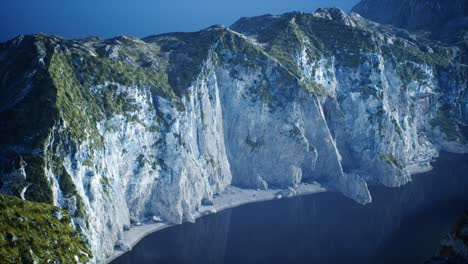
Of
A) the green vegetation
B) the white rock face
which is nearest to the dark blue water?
the white rock face

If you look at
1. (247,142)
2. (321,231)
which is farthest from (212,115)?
(321,231)

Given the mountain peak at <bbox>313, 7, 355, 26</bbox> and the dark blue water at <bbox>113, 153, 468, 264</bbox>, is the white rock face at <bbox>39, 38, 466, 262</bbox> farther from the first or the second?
the mountain peak at <bbox>313, 7, 355, 26</bbox>

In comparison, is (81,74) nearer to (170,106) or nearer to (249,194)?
(170,106)

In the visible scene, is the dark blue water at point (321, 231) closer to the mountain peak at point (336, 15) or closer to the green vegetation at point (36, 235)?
the green vegetation at point (36, 235)

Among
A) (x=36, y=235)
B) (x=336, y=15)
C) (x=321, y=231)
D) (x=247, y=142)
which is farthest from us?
(x=336, y=15)

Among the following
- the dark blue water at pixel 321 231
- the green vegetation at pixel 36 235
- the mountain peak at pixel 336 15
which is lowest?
the dark blue water at pixel 321 231

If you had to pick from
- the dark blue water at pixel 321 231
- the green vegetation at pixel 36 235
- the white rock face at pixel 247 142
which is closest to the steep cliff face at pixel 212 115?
the white rock face at pixel 247 142

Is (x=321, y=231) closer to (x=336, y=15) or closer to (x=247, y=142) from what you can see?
(x=247, y=142)
